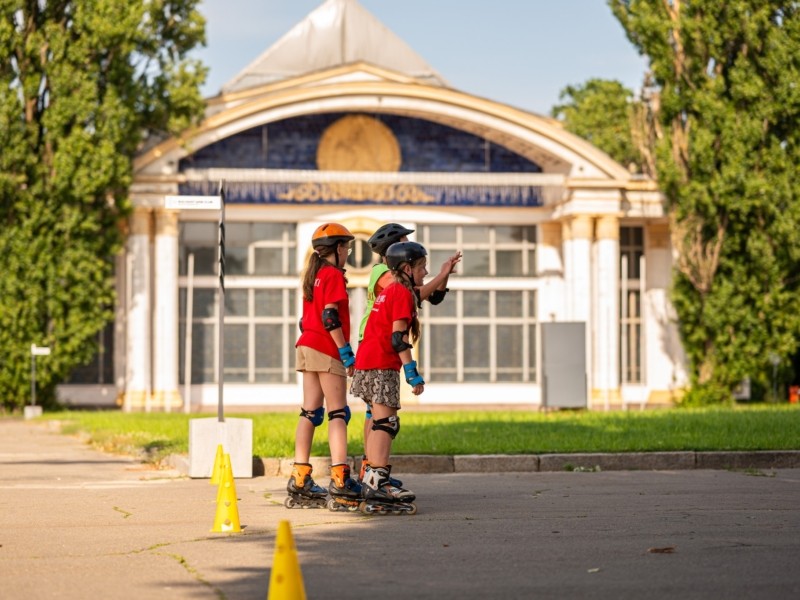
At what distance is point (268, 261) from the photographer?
3897 centimetres

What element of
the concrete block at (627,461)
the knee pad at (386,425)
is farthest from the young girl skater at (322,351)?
the concrete block at (627,461)

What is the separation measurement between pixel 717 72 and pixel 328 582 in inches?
1176

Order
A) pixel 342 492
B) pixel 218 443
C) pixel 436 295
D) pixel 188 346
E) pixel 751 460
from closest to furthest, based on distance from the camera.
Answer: pixel 342 492 < pixel 436 295 < pixel 218 443 < pixel 751 460 < pixel 188 346

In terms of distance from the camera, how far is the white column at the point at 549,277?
3984cm

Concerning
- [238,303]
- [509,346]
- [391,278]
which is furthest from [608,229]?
[391,278]

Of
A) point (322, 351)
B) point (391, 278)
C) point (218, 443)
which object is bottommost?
point (218, 443)

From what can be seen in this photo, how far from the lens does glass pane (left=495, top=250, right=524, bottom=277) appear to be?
3997 cm

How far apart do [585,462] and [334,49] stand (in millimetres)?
31102

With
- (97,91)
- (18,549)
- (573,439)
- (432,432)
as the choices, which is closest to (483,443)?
(573,439)

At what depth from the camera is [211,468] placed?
14.7m

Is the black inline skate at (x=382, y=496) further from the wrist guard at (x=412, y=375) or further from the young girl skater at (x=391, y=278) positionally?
the wrist guard at (x=412, y=375)

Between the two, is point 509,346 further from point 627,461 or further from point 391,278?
point 391,278

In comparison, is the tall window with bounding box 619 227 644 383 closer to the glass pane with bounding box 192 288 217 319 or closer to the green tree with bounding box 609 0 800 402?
the green tree with bounding box 609 0 800 402

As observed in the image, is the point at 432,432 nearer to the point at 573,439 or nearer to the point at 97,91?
the point at 573,439
